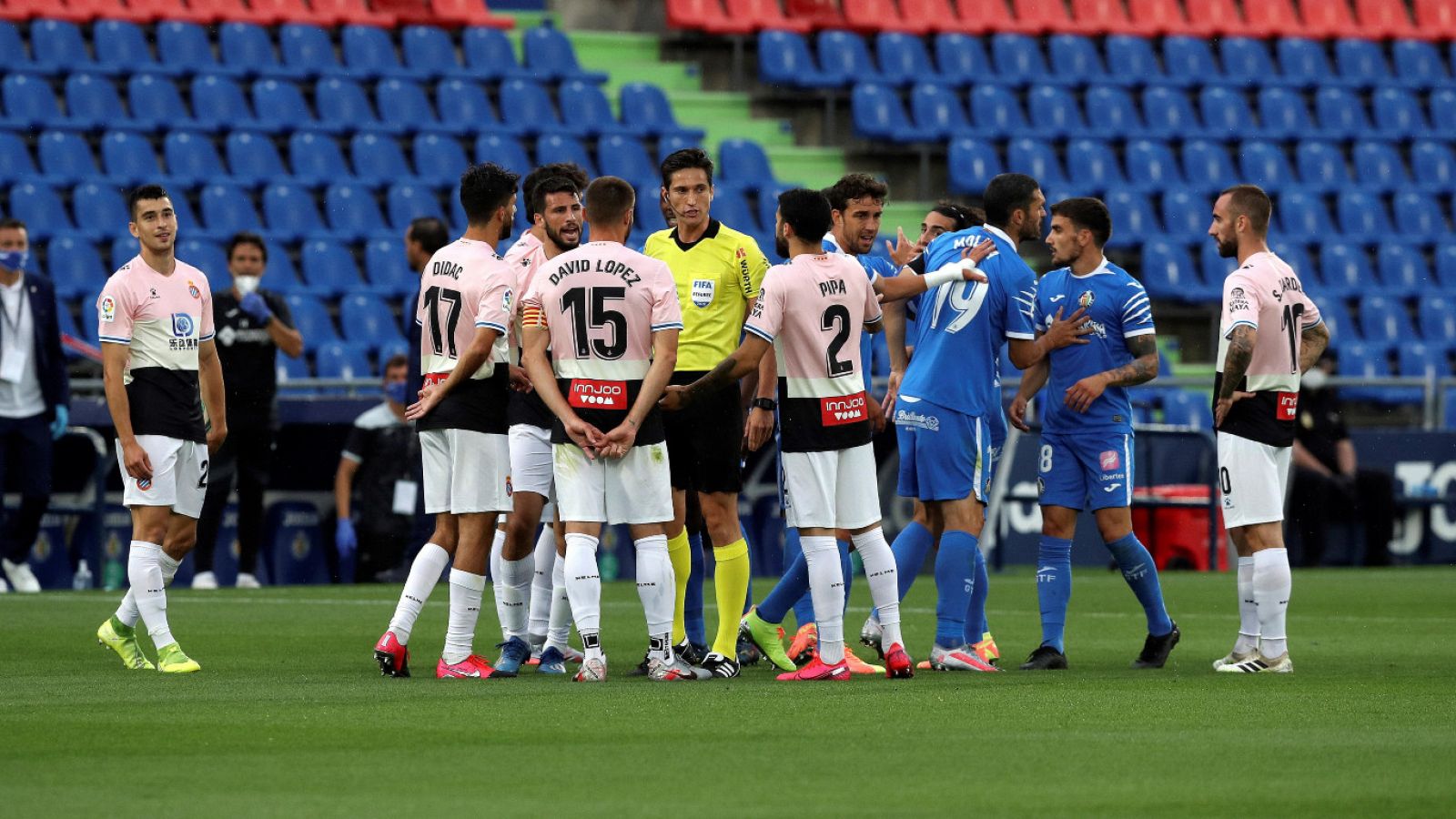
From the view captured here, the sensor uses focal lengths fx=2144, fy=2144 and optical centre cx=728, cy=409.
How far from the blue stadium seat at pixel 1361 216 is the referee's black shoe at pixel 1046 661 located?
1676 cm

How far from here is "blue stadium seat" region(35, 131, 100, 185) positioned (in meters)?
19.3

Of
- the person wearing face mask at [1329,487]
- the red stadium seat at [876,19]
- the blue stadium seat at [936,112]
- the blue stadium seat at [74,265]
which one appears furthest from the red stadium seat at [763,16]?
the blue stadium seat at [74,265]

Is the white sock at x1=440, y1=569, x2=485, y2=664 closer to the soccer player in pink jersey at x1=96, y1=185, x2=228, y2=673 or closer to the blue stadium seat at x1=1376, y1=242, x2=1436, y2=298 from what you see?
the soccer player in pink jersey at x1=96, y1=185, x2=228, y2=673

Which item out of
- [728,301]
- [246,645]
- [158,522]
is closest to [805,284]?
[728,301]

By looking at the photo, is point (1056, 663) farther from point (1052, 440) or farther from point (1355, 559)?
point (1355, 559)

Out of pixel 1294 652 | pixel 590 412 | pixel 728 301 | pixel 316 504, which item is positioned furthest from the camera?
pixel 316 504

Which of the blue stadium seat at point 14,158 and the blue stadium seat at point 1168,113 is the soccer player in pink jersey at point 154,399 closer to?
the blue stadium seat at point 14,158

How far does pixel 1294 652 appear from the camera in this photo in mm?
10250

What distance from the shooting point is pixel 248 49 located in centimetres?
2136

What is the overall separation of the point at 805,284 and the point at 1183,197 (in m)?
16.3

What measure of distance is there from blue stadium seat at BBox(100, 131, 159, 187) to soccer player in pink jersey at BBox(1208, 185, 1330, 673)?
12527 mm

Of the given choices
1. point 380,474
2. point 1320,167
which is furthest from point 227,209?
point 1320,167

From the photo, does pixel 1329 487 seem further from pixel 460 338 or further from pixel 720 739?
pixel 720 739

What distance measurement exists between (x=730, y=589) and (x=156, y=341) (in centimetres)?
267
